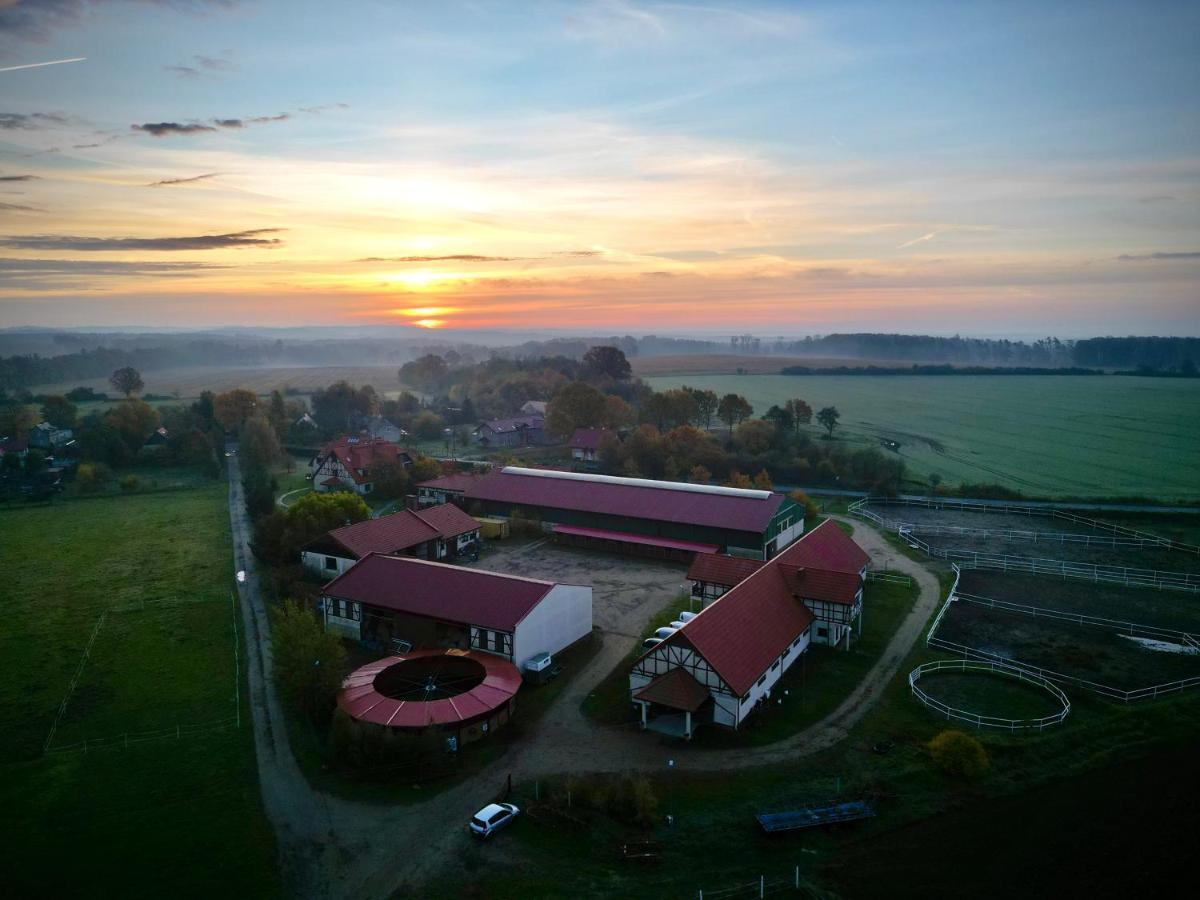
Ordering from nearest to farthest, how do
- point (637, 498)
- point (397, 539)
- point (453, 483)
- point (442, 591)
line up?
point (442, 591), point (397, 539), point (637, 498), point (453, 483)

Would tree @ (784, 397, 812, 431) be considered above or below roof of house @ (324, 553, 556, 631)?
above

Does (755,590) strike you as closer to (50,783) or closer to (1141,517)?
(50,783)

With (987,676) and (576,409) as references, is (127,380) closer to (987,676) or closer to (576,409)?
(576,409)

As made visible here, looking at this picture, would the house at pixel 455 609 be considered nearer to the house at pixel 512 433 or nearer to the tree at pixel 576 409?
the tree at pixel 576 409

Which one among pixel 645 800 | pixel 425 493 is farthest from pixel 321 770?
pixel 425 493

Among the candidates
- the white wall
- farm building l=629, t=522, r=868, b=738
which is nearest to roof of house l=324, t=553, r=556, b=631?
the white wall

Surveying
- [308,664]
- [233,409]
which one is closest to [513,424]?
[233,409]

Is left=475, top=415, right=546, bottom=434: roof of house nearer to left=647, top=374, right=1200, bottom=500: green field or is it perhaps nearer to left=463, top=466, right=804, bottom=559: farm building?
left=647, top=374, right=1200, bottom=500: green field
